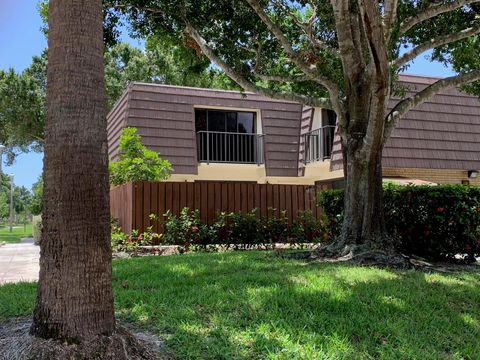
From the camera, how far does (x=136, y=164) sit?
43.5 ft

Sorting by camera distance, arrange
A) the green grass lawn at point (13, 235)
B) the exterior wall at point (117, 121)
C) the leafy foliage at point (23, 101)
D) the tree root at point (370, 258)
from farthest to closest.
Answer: the leafy foliage at point (23, 101) < the green grass lawn at point (13, 235) < the exterior wall at point (117, 121) < the tree root at point (370, 258)

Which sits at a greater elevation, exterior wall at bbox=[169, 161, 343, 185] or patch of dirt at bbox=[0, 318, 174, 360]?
exterior wall at bbox=[169, 161, 343, 185]

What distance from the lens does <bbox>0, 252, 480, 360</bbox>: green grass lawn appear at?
3.96 meters

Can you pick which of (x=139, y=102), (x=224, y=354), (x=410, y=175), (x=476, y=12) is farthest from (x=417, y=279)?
(x=139, y=102)

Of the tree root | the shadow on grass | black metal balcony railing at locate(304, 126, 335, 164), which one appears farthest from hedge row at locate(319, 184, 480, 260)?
black metal balcony railing at locate(304, 126, 335, 164)

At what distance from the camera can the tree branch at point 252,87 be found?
972cm

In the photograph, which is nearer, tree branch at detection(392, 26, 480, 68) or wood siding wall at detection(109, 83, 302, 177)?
tree branch at detection(392, 26, 480, 68)

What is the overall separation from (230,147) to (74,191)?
1571cm

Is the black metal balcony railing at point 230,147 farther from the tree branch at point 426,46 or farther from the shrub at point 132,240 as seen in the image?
the tree branch at point 426,46

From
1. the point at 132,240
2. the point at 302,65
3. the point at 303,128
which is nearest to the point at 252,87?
the point at 302,65

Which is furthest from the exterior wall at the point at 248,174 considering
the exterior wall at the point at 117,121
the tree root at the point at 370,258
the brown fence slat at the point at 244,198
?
the tree root at the point at 370,258

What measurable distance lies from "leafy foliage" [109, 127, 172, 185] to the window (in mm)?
4630

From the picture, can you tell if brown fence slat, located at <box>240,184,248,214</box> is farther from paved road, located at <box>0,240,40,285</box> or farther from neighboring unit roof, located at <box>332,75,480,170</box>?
paved road, located at <box>0,240,40,285</box>

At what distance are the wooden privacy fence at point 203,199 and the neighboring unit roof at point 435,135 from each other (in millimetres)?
2636
